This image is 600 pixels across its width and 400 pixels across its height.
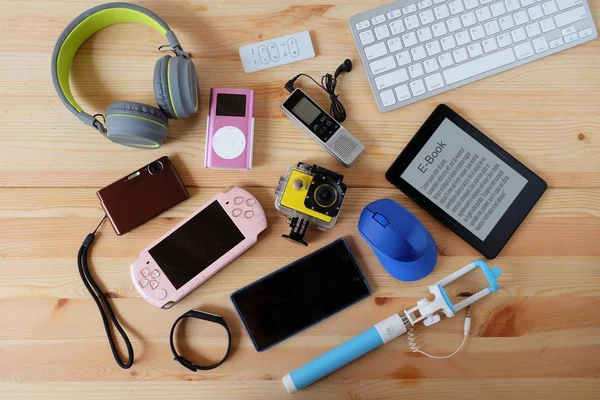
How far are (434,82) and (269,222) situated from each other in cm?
34

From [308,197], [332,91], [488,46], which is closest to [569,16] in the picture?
[488,46]

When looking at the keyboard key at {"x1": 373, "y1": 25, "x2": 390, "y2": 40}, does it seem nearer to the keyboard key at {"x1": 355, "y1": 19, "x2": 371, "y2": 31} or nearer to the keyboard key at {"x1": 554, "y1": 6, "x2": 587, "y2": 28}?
the keyboard key at {"x1": 355, "y1": 19, "x2": 371, "y2": 31}

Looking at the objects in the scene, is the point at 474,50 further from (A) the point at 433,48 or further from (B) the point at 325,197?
(B) the point at 325,197

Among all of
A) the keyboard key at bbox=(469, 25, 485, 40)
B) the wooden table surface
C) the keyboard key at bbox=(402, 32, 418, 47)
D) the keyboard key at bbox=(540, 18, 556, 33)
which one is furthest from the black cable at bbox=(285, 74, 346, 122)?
the keyboard key at bbox=(540, 18, 556, 33)

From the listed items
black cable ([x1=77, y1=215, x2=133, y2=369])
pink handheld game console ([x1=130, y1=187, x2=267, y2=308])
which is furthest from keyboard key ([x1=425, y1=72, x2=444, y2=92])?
black cable ([x1=77, y1=215, x2=133, y2=369])

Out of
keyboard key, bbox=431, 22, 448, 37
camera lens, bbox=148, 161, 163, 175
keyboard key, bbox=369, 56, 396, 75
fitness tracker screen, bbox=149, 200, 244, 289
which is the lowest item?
fitness tracker screen, bbox=149, 200, 244, 289

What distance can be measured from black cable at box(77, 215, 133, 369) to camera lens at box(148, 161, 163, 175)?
0.42ft

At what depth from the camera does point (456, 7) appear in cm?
75

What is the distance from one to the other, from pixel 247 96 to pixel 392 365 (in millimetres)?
464

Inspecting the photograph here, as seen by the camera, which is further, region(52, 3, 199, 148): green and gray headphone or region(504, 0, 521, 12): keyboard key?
region(504, 0, 521, 12): keyboard key

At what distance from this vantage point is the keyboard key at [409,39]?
75cm

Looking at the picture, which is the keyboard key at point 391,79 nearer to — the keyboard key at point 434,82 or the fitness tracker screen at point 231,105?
the keyboard key at point 434,82

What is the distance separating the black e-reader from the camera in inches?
29.0

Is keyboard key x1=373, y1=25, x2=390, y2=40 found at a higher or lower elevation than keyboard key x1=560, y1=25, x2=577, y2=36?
lower
